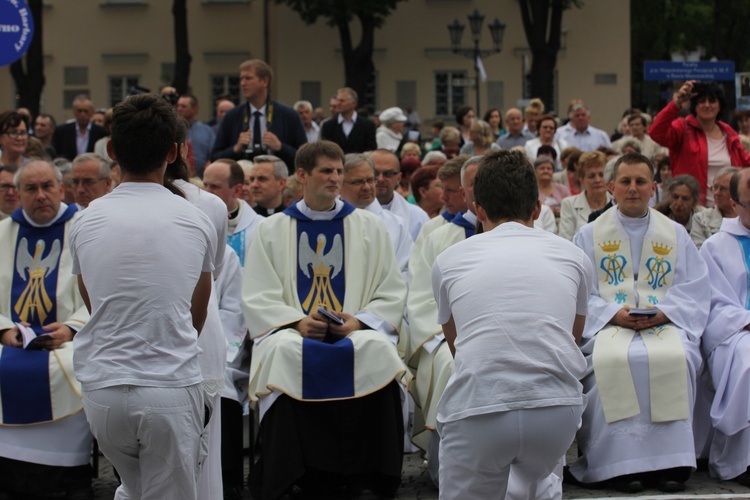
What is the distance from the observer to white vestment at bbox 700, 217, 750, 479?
657cm

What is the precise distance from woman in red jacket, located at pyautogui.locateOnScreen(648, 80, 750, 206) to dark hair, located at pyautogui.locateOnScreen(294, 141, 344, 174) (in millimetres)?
3601

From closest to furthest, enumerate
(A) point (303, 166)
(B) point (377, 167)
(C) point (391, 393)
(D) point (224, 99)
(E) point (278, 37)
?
(C) point (391, 393) → (A) point (303, 166) → (B) point (377, 167) → (D) point (224, 99) → (E) point (278, 37)

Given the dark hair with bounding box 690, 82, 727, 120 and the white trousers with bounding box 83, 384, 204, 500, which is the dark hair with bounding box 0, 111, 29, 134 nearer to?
the dark hair with bounding box 690, 82, 727, 120

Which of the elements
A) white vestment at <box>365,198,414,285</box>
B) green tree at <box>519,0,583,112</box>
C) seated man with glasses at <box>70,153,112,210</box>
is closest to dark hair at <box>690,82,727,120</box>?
white vestment at <box>365,198,414,285</box>

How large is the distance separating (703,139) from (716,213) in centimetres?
137

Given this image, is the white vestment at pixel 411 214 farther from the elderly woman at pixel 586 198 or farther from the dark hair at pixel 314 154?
the dark hair at pixel 314 154

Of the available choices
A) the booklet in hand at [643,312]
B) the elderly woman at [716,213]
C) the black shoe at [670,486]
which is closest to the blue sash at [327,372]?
the booklet in hand at [643,312]

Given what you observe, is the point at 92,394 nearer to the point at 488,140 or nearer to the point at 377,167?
the point at 377,167

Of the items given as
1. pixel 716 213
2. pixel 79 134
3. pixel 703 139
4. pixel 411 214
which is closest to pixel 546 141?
pixel 703 139

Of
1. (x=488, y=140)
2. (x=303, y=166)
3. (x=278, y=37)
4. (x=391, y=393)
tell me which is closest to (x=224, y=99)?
(x=488, y=140)

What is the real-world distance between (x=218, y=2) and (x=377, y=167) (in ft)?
90.3

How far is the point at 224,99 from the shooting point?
52.3 feet

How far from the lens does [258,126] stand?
34.1 feet

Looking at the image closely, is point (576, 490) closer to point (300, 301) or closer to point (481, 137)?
point (300, 301)
